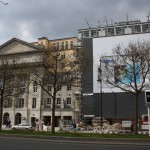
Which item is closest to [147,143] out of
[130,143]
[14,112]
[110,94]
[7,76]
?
[130,143]

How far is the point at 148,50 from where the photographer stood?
3144 cm

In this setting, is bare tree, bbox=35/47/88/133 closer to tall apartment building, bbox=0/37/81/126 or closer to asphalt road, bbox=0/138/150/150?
asphalt road, bbox=0/138/150/150

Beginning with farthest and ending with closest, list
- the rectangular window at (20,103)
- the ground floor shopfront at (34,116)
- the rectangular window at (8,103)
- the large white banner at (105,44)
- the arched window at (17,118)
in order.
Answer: the rectangular window at (8,103) → the rectangular window at (20,103) → the arched window at (17,118) → the ground floor shopfront at (34,116) → the large white banner at (105,44)

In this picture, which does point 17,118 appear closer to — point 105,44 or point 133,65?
point 105,44

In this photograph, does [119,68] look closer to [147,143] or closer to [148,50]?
[148,50]

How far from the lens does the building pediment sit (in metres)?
75.6

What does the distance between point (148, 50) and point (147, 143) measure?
44.8ft

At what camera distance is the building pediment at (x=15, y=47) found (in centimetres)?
7556

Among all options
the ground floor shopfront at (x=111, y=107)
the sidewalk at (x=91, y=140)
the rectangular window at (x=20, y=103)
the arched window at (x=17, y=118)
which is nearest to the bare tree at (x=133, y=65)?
the sidewalk at (x=91, y=140)

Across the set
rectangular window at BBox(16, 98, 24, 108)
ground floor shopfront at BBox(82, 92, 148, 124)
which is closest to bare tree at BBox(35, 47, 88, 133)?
ground floor shopfront at BBox(82, 92, 148, 124)

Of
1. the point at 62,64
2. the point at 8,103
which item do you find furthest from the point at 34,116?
the point at 62,64

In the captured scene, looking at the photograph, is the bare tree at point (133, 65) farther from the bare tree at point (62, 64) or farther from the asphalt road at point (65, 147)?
the asphalt road at point (65, 147)

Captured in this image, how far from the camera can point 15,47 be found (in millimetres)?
77188

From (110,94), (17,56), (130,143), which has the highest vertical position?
(17,56)
